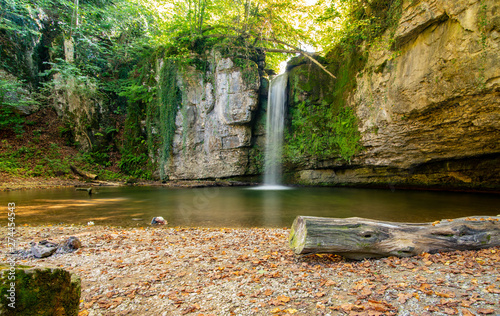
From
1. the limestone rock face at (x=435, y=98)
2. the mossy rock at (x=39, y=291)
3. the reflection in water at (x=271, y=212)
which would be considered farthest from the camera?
the limestone rock face at (x=435, y=98)

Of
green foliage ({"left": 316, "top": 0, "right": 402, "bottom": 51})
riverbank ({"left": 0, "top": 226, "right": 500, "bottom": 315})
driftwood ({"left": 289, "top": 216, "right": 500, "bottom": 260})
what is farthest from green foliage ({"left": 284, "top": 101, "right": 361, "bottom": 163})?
riverbank ({"left": 0, "top": 226, "right": 500, "bottom": 315})

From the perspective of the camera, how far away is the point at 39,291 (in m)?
1.30

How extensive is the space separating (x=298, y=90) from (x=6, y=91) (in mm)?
19547

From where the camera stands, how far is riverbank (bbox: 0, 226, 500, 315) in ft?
6.98

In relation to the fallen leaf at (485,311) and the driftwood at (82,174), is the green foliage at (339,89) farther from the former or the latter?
the driftwood at (82,174)

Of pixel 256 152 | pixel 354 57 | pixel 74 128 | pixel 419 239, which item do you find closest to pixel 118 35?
pixel 74 128

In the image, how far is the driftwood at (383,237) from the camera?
3.04 meters

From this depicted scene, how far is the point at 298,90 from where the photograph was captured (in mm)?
14688

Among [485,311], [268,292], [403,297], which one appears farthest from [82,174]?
[485,311]

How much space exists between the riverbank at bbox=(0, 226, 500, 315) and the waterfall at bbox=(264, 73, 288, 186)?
39.7ft

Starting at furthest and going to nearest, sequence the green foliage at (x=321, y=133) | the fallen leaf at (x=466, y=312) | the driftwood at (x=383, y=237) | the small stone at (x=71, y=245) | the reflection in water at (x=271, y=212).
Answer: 1. the green foliage at (x=321, y=133)
2. the reflection in water at (x=271, y=212)
3. the small stone at (x=71, y=245)
4. the driftwood at (x=383, y=237)
5. the fallen leaf at (x=466, y=312)

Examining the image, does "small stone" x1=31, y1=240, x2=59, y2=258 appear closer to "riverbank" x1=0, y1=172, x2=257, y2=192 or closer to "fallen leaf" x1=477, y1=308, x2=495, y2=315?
"fallen leaf" x1=477, y1=308, x2=495, y2=315

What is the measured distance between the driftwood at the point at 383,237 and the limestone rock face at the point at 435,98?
5938mm

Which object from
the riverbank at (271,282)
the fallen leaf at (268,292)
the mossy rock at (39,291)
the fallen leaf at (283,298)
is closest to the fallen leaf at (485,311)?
the riverbank at (271,282)
